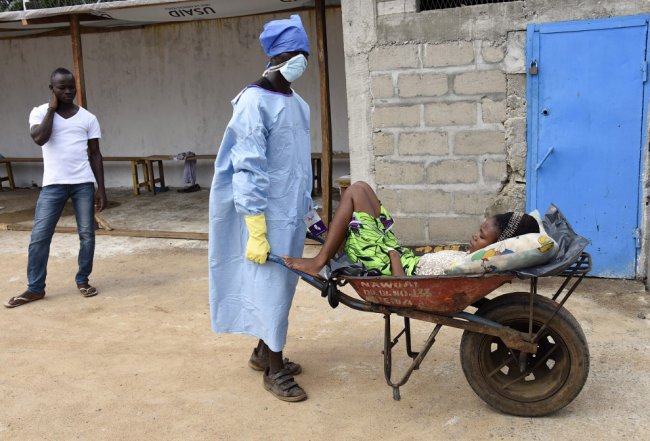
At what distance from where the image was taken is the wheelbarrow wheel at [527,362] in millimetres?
3070

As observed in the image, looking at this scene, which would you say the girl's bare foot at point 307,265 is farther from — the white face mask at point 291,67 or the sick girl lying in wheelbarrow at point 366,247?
the white face mask at point 291,67

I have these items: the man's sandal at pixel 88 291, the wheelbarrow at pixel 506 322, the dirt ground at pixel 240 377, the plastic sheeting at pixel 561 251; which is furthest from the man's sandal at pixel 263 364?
the man's sandal at pixel 88 291

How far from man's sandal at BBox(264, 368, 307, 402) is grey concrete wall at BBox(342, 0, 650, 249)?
254 centimetres

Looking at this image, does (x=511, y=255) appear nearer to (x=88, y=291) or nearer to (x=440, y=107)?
(x=440, y=107)

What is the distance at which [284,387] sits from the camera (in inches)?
140

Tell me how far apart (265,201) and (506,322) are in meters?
1.31

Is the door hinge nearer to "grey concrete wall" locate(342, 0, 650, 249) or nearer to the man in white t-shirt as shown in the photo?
"grey concrete wall" locate(342, 0, 650, 249)

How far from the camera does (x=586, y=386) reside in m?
3.54

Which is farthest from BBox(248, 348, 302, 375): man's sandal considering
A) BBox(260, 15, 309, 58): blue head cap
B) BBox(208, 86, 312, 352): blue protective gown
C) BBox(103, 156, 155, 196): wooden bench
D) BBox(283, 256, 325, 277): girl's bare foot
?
BBox(103, 156, 155, 196): wooden bench

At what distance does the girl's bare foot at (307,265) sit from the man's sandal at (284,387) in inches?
27.4

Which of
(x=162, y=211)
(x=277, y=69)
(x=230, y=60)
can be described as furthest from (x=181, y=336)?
(x=230, y=60)

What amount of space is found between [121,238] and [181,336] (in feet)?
10.8

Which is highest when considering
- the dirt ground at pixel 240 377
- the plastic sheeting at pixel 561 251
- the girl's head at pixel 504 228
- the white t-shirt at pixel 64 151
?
the white t-shirt at pixel 64 151

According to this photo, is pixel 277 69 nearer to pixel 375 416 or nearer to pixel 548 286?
pixel 375 416
